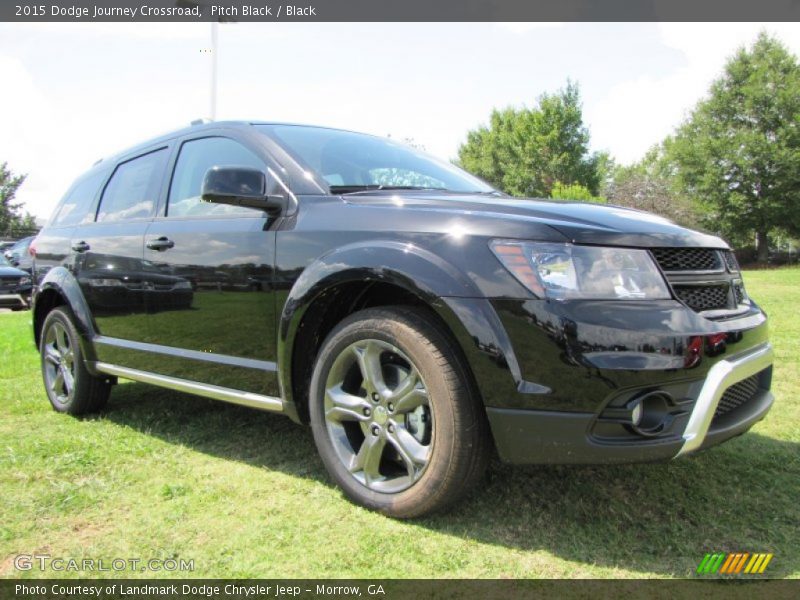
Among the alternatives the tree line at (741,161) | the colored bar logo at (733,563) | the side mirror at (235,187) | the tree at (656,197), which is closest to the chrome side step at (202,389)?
the side mirror at (235,187)

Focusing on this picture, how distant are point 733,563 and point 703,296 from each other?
96 cm

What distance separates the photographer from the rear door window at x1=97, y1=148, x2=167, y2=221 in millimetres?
3820

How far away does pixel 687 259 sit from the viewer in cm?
238

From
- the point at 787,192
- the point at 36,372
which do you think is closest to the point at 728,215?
the point at 787,192

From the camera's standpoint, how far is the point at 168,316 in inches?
134

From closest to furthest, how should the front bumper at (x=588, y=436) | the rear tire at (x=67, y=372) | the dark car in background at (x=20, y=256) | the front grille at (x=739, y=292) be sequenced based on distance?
1. the front bumper at (x=588, y=436)
2. the front grille at (x=739, y=292)
3. the rear tire at (x=67, y=372)
4. the dark car in background at (x=20, y=256)

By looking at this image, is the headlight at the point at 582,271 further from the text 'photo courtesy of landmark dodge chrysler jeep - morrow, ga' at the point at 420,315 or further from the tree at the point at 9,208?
the tree at the point at 9,208

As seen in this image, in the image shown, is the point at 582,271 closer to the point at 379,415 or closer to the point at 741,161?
the point at 379,415

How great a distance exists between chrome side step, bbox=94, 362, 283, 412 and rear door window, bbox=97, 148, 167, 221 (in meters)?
0.96

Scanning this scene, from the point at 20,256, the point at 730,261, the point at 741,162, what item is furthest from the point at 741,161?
the point at 730,261

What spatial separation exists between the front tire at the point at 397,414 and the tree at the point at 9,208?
53742 millimetres

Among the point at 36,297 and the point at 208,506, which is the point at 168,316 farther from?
the point at 36,297

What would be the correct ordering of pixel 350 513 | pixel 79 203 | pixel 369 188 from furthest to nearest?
pixel 79 203, pixel 369 188, pixel 350 513

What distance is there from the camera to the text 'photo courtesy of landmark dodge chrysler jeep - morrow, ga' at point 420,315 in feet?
6.99
